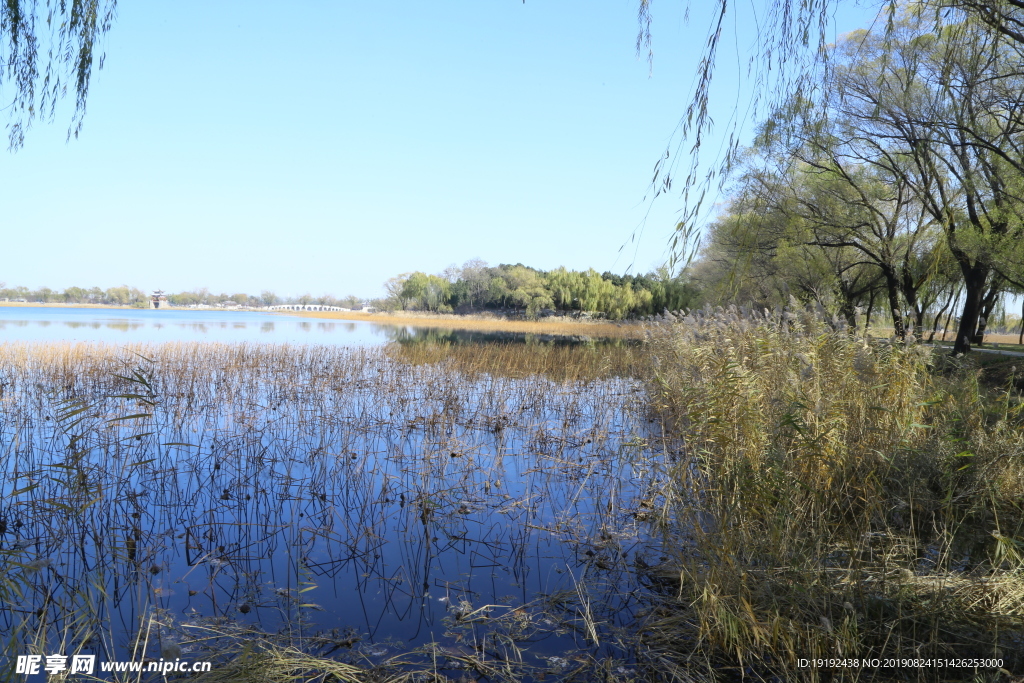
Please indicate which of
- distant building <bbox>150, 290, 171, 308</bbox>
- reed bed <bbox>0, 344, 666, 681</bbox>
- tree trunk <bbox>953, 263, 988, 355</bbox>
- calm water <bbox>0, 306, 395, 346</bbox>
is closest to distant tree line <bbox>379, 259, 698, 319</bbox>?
calm water <bbox>0, 306, 395, 346</bbox>

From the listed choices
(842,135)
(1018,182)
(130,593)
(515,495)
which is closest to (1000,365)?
(1018,182)

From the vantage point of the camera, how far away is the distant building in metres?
124

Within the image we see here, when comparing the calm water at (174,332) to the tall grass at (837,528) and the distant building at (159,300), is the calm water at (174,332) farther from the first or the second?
the distant building at (159,300)

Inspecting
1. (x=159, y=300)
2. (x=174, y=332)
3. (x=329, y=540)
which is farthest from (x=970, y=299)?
(x=159, y=300)

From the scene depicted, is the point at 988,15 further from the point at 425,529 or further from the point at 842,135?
the point at 842,135

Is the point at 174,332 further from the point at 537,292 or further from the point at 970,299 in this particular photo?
the point at 537,292

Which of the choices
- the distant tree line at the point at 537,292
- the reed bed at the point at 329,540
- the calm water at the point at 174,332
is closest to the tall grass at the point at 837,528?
the reed bed at the point at 329,540

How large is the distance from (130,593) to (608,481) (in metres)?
4.26

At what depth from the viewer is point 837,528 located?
13.5 feet

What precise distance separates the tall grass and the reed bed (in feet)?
1.71

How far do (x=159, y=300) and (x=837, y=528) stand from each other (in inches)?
5663

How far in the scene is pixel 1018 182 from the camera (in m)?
12.0

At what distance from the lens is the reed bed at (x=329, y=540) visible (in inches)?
127

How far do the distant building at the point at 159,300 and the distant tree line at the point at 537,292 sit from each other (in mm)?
73312
